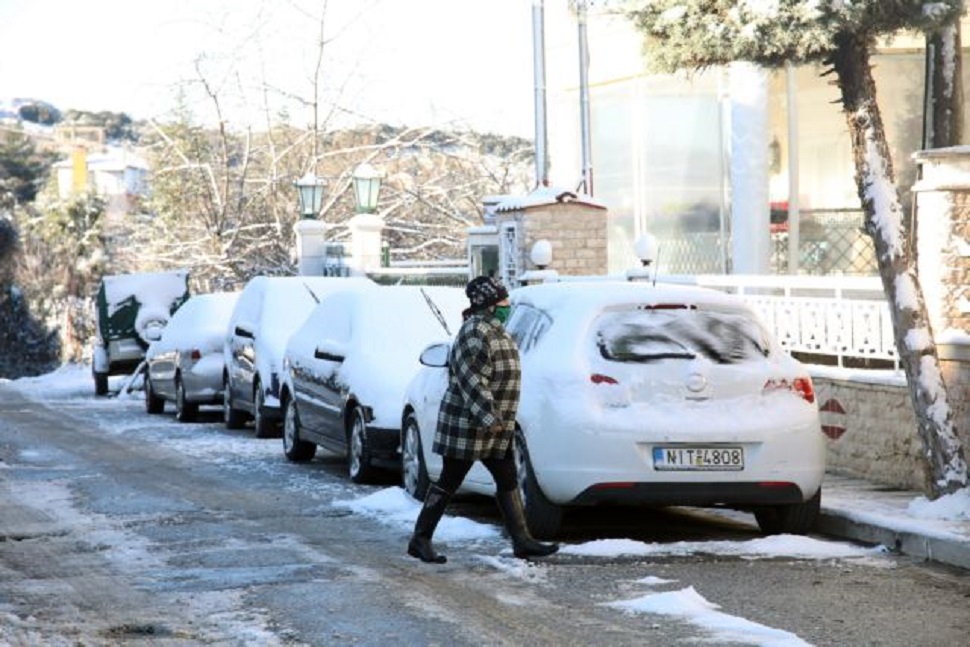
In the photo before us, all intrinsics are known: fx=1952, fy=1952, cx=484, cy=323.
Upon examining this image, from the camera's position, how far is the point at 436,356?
12.4 m

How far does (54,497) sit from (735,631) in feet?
24.7

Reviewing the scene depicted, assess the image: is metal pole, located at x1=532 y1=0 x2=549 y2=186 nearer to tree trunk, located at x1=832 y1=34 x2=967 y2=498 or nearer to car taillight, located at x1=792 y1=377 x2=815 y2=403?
tree trunk, located at x1=832 y1=34 x2=967 y2=498

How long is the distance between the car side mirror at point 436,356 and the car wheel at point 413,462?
1.26 meters

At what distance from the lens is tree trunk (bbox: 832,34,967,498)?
1255 cm

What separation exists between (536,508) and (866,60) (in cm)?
378

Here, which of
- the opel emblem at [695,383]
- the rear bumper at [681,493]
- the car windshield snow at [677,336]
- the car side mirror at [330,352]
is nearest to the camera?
the rear bumper at [681,493]

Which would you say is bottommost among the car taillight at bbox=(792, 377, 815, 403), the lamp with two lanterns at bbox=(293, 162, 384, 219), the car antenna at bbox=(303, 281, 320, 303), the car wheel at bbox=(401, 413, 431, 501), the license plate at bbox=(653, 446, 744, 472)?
the car wheel at bbox=(401, 413, 431, 501)

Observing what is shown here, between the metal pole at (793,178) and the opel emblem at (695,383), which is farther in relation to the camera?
the metal pole at (793,178)

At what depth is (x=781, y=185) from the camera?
24.9m

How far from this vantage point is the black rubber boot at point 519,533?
1085 centimetres

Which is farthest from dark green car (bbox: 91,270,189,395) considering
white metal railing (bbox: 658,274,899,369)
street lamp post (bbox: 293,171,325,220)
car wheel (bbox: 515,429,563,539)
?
car wheel (bbox: 515,429,563,539)

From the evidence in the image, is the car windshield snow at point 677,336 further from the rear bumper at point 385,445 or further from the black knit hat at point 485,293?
the rear bumper at point 385,445

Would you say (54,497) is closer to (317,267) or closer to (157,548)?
(157,548)

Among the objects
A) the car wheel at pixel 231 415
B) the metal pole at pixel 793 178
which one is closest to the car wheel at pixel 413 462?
the car wheel at pixel 231 415
